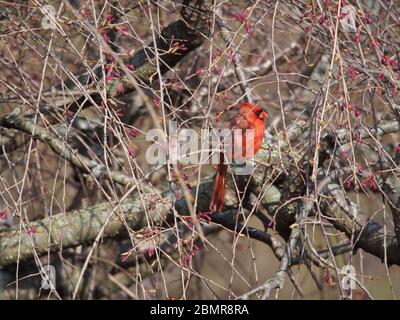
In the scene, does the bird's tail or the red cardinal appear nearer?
the red cardinal

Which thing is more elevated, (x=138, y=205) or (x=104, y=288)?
(x=138, y=205)

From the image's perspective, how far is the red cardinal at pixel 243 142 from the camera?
3.88 m

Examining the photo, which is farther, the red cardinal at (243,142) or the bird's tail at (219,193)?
the bird's tail at (219,193)

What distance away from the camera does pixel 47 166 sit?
196 inches

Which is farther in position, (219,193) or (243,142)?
(219,193)

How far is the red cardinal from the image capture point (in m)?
3.88

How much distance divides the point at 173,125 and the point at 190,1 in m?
0.66

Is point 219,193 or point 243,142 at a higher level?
point 243,142

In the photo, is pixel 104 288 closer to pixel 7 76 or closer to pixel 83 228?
pixel 83 228

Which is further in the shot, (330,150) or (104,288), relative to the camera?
(104,288)

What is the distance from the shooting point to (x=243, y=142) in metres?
3.87
